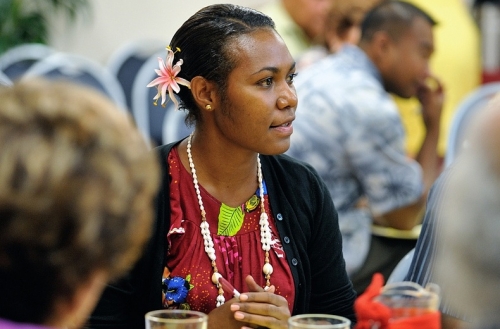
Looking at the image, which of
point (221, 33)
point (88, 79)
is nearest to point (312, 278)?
point (221, 33)

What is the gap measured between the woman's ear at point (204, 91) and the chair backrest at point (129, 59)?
4039mm

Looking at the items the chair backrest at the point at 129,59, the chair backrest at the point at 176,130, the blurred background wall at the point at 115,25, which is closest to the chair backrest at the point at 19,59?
the chair backrest at the point at 129,59

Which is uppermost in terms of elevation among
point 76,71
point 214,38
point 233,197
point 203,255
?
point 76,71

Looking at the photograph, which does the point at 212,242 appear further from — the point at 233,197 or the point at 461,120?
the point at 461,120

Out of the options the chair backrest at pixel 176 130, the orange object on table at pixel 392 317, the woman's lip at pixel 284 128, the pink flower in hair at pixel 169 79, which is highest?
the pink flower in hair at pixel 169 79

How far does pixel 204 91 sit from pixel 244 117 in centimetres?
14

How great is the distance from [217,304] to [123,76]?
14.9ft

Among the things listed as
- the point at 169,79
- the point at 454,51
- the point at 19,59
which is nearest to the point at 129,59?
the point at 19,59

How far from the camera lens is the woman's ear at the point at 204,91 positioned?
2.24 meters

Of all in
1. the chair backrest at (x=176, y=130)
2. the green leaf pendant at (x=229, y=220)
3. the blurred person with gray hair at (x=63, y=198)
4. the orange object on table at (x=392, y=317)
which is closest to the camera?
the blurred person with gray hair at (x=63, y=198)

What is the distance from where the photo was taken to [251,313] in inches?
74.2

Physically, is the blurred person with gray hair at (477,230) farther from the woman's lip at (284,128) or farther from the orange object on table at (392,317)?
the woman's lip at (284,128)

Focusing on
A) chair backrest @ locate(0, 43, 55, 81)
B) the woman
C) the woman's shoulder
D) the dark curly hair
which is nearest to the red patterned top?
the woman

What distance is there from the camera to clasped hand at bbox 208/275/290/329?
1867 mm
